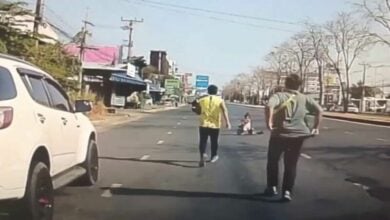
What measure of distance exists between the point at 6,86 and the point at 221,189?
5.40 metres

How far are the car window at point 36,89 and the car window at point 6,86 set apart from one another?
0.41 metres

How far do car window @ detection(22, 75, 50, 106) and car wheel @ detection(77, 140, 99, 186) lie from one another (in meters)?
2.26

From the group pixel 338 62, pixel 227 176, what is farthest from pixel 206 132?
pixel 338 62

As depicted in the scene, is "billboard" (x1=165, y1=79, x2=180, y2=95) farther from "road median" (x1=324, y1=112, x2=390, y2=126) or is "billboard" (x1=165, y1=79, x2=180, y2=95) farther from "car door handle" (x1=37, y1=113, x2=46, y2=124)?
"car door handle" (x1=37, y1=113, x2=46, y2=124)

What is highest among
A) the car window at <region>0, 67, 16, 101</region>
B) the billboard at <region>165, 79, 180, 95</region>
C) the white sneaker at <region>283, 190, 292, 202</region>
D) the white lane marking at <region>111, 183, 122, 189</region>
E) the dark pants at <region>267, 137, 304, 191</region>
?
the billboard at <region>165, 79, 180, 95</region>

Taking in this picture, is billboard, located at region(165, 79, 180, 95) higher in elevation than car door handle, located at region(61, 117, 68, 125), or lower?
higher

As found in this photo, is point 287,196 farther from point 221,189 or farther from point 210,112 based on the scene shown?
point 210,112

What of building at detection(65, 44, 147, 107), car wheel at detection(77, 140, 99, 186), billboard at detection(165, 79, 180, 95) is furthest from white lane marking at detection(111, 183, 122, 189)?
billboard at detection(165, 79, 180, 95)

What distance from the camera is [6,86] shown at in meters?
7.11

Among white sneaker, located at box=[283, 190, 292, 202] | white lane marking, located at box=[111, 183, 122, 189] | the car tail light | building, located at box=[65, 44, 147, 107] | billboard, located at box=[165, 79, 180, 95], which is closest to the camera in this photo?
the car tail light

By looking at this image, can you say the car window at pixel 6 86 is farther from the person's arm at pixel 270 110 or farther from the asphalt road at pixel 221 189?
the person's arm at pixel 270 110

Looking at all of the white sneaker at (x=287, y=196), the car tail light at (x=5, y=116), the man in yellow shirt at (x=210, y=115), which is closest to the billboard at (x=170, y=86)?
the man in yellow shirt at (x=210, y=115)

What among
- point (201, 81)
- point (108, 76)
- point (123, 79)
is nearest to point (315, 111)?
point (108, 76)

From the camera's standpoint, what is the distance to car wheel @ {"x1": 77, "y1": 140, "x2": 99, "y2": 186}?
10.8 m
